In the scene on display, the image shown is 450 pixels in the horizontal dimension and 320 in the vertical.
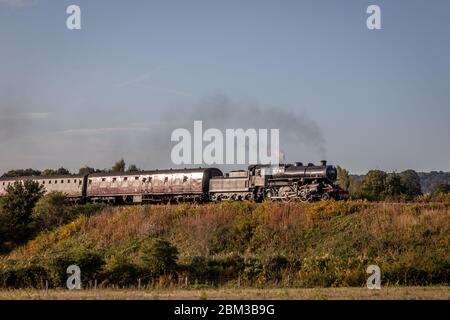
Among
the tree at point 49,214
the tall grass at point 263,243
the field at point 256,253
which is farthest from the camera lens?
the tree at point 49,214

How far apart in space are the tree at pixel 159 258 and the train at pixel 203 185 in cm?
1619

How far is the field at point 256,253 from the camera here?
34.3 meters

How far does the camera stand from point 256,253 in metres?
45.5

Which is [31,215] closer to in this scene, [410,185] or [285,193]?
[285,193]

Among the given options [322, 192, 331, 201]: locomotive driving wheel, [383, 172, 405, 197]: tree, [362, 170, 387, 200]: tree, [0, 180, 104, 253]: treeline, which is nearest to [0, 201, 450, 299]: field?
[322, 192, 331, 201]: locomotive driving wheel

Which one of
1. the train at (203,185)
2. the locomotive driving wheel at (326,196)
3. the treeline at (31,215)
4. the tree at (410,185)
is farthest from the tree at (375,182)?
the treeline at (31,215)

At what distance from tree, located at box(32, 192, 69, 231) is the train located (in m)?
6.63

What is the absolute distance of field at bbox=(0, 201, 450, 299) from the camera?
34.3 meters

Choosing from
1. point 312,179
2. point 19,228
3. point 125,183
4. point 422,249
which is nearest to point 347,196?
point 312,179

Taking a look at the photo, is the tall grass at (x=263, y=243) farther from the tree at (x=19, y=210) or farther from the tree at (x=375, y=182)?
the tree at (x=375, y=182)

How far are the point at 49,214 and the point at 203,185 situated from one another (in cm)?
1368

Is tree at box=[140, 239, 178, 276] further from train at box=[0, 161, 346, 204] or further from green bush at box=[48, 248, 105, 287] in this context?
train at box=[0, 161, 346, 204]

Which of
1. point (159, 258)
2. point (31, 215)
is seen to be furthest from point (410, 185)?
point (159, 258)
